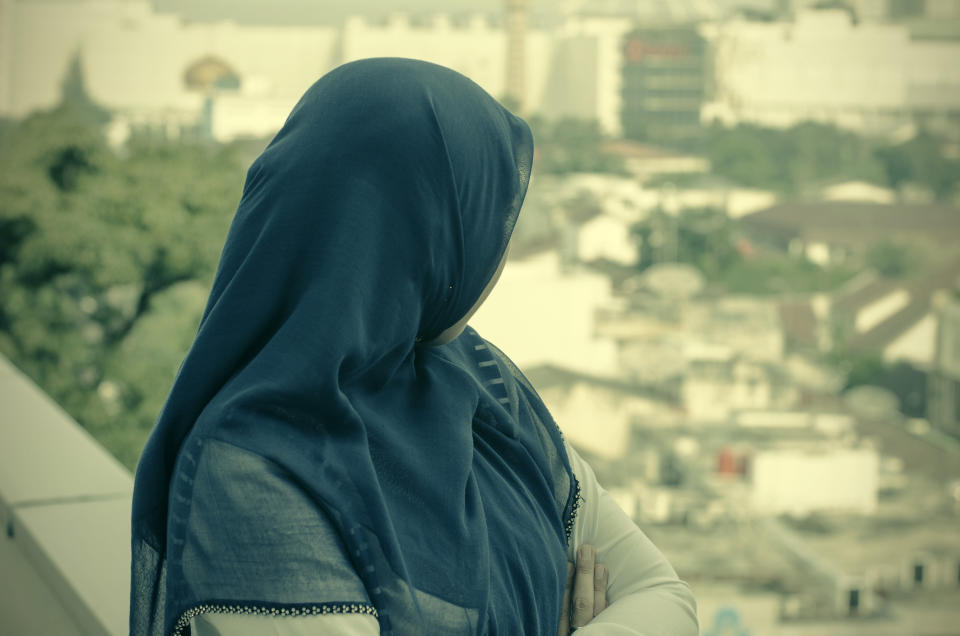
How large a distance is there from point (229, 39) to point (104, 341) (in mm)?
13780

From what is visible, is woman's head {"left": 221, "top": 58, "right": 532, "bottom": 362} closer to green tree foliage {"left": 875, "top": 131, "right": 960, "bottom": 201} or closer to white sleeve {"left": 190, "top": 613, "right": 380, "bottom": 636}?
white sleeve {"left": 190, "top": 613, "right": 380, "bottom": 636}

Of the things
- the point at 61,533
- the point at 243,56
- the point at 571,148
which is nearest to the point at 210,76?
the point at 243,56

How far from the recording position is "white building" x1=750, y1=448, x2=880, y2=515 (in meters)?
17.7

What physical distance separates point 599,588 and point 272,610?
202mm

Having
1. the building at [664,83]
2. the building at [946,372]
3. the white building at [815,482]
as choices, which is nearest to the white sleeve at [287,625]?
the white building at [815,482]

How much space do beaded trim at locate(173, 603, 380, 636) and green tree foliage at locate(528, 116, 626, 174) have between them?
19.9 meters

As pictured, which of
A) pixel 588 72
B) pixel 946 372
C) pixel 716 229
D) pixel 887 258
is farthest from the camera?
pixel 588 72

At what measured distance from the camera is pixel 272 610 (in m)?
0.36

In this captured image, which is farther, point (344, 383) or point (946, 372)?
point (946, 372)

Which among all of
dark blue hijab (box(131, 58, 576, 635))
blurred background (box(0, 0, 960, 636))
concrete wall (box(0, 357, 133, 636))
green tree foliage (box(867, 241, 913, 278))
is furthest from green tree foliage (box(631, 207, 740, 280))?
dark blue hijab (box(131, 58, 576, 635))

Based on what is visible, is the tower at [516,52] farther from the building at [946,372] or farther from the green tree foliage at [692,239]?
the building at [946,372]

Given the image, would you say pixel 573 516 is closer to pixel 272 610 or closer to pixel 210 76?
pixel 272 610

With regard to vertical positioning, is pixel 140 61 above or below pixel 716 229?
above

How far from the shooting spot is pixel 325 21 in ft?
74.1
